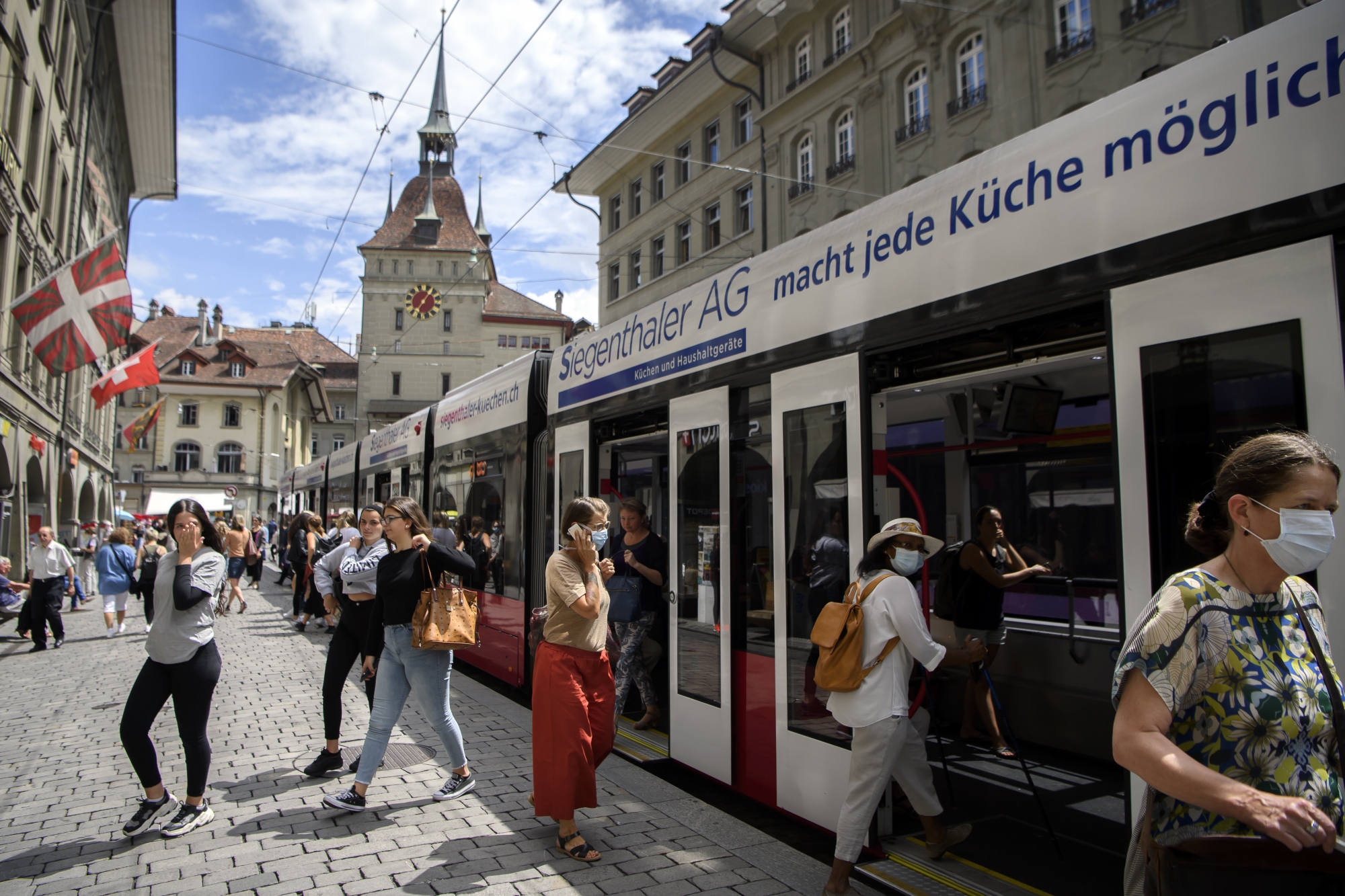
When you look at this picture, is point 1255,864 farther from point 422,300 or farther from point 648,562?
point 422,300

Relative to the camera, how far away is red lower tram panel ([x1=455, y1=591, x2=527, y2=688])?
310 inches

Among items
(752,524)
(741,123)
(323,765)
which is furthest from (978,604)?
(741,123)

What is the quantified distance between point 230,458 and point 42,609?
52.7m

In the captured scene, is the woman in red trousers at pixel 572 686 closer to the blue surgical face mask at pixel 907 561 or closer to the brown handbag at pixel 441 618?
the brown handbag at pixel 441 618

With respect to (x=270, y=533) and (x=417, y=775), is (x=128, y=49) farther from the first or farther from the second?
(x=417, y=775)

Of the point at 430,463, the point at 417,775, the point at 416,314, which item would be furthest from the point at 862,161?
the point at 416,314

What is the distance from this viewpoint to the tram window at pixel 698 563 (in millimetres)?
5109

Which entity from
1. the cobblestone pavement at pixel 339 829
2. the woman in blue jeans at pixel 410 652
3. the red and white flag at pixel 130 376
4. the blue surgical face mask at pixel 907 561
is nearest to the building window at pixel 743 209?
the red and white flag at pixel 130 376

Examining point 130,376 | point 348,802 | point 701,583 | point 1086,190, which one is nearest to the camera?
point 1086,190

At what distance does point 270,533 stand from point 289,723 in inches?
1290

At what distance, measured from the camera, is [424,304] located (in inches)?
2618

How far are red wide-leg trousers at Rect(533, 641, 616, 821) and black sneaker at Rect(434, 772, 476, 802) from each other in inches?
36.4

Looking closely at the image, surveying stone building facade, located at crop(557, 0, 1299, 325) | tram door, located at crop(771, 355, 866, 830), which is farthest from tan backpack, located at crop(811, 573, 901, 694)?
stone building facade, located at crop(557, 0, 1299, 325)

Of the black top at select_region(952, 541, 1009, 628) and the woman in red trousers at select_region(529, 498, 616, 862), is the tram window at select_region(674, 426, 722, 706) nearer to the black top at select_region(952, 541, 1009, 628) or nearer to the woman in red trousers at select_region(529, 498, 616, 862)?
the woman in red trousers at select_region(529, 498, 616, 862)
